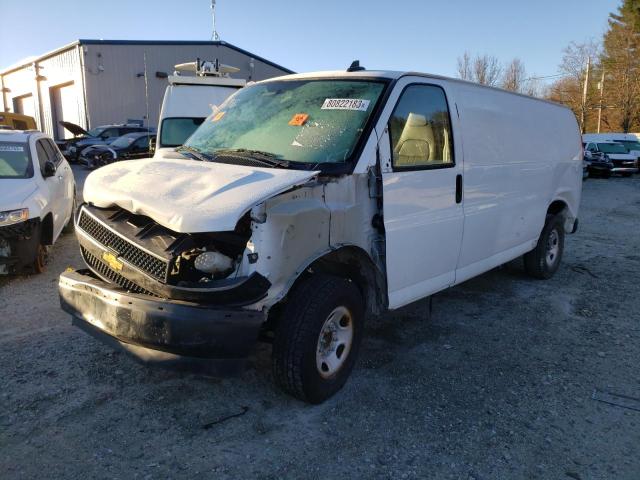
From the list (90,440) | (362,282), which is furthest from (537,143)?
(90,440)

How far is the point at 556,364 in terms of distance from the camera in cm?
402

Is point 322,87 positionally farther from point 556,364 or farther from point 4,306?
point 4,306

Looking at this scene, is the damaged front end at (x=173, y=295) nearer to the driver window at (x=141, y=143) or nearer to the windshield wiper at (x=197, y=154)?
the windshield wiper at (x=197, y=154)

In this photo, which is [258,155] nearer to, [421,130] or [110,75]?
[421,130]

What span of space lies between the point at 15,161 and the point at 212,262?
16.7 feet

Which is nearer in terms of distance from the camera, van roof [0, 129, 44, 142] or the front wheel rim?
the front wheel rim

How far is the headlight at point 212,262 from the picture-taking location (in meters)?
2.76

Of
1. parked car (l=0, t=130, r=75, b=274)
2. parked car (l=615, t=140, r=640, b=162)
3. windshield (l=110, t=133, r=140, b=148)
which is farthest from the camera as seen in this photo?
parked car (l=615, t=140, r=640, b=162)

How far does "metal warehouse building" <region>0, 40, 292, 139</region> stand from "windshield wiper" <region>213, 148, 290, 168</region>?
25.7 meters

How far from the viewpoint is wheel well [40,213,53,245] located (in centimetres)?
614

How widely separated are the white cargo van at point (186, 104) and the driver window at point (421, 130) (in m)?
6.70

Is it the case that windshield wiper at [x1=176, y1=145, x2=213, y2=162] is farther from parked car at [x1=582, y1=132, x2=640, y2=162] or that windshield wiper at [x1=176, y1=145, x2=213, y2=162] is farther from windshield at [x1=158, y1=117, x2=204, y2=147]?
parked car at [x1=582, y1=132, x2=640, y2=162]

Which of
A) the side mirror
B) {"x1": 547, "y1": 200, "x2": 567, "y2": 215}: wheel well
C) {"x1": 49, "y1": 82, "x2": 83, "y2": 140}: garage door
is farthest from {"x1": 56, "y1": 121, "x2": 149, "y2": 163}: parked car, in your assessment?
{"x1": 547, "y1": 200, "x2": 567, "y2": 215}: wheel well

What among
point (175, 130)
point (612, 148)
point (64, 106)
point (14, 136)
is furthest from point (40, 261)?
point (612, 148)
